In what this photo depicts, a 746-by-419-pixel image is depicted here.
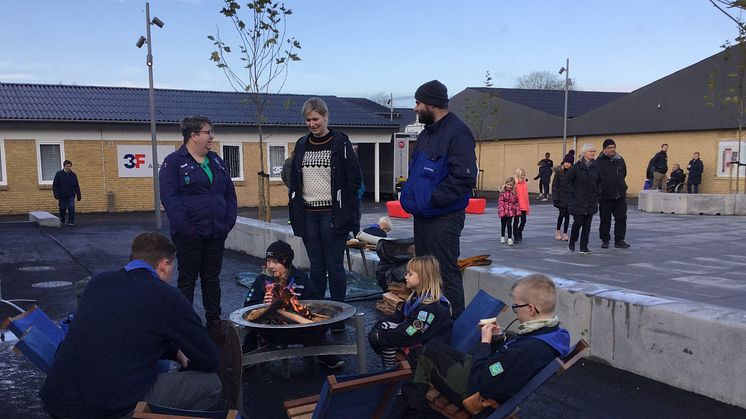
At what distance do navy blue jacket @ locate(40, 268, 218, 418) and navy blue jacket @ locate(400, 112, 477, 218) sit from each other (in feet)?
7.35

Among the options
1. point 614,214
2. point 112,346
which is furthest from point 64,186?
point 112,346

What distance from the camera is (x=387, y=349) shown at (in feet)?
14.1

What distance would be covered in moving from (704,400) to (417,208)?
240cm

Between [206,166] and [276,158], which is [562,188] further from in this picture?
[276,158]

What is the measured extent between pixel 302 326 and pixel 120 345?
Result: 1.45m

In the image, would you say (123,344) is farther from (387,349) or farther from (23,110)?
(23,110)

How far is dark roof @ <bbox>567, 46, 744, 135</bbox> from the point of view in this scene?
23.1m

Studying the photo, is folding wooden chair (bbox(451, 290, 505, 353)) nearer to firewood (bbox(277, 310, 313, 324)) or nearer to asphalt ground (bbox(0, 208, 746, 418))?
asphalt ground (bbox(0, 208, 746, 418))

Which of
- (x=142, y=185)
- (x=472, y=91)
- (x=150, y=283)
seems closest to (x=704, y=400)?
(x=150, y=283)

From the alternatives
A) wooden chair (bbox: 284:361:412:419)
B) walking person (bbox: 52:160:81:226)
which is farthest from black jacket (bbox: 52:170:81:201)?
wooden chair (bbox: 284:361:412:419)

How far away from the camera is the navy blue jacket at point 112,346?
2.60 m

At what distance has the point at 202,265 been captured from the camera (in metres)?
5.28

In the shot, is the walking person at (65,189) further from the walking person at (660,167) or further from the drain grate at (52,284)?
the walking person at (660,167)

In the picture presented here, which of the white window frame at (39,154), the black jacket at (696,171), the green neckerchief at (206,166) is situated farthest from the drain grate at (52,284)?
the black jacket at (696,171)
